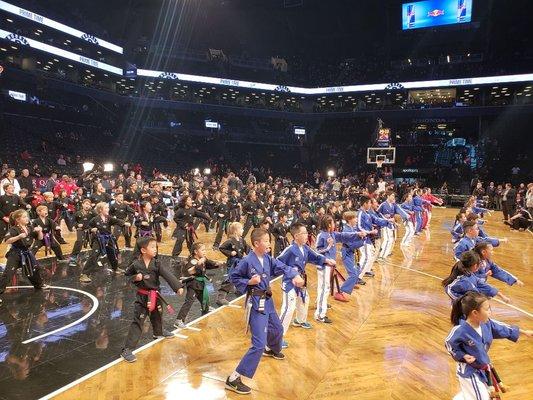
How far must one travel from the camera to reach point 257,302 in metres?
5.33

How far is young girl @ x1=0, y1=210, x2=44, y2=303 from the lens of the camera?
829 centimetres

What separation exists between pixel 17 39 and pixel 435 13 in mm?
35282

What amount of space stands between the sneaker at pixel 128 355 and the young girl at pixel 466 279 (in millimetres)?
4550

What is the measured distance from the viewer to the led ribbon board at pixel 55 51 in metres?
28.4

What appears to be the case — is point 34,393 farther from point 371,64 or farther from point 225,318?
point 371,64

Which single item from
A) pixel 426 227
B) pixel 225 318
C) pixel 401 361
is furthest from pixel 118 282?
pixel 426 227

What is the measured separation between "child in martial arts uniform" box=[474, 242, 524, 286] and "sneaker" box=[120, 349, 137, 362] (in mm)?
5212

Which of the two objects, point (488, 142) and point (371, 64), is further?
point (371, 64)

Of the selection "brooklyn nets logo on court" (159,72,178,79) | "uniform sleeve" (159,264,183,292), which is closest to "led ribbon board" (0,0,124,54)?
"brooklyn nets logo on court" (159,72,178,79)

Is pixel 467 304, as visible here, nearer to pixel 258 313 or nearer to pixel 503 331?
pixel 503 331

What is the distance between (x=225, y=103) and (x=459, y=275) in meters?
38.5

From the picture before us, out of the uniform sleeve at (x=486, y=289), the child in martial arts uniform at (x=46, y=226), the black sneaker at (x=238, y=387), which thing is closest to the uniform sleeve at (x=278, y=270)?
the black sneaker at (x=238, y=387)

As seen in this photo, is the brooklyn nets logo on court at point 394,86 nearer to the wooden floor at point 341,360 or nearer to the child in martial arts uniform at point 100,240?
the wooden floor at point 341,360

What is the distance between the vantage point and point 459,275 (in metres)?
5.59
